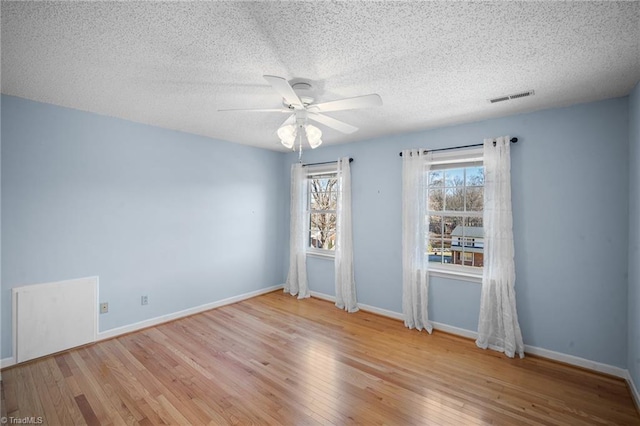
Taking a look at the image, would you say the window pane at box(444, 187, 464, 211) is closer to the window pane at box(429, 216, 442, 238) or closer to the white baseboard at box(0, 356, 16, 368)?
the window pane at box(429, 216, 442, 238)

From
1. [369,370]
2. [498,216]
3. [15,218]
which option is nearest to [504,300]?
[498,216]

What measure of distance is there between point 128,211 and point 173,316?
4.89 ft

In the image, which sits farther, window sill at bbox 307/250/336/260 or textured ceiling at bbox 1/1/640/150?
window sill at bbox 307/250/336/260

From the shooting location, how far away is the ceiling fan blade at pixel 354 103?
1.91m

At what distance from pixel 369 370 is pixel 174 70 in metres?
2.98

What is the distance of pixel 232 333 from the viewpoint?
132 inches

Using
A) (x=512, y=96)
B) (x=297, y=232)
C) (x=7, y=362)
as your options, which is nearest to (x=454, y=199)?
(x=512, y=96)

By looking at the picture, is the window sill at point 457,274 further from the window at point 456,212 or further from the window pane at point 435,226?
the window pane at point 435,226

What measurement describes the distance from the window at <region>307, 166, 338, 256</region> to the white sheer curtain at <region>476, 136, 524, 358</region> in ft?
7.45

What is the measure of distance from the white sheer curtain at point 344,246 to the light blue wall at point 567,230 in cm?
123

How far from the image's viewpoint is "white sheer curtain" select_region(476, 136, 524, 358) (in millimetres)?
2898

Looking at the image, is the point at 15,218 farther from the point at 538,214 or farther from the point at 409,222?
the point at 538,214

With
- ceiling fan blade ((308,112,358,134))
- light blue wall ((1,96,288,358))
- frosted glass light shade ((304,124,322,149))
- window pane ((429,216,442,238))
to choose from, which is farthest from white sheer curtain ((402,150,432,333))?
light blue wall ((1,96,288,358))

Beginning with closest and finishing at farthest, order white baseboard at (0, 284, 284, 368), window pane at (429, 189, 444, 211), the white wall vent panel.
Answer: the white wall vent panel, white baseboard at (0, 284, 284, 368), window pane at (429, 189, 444, 211)
